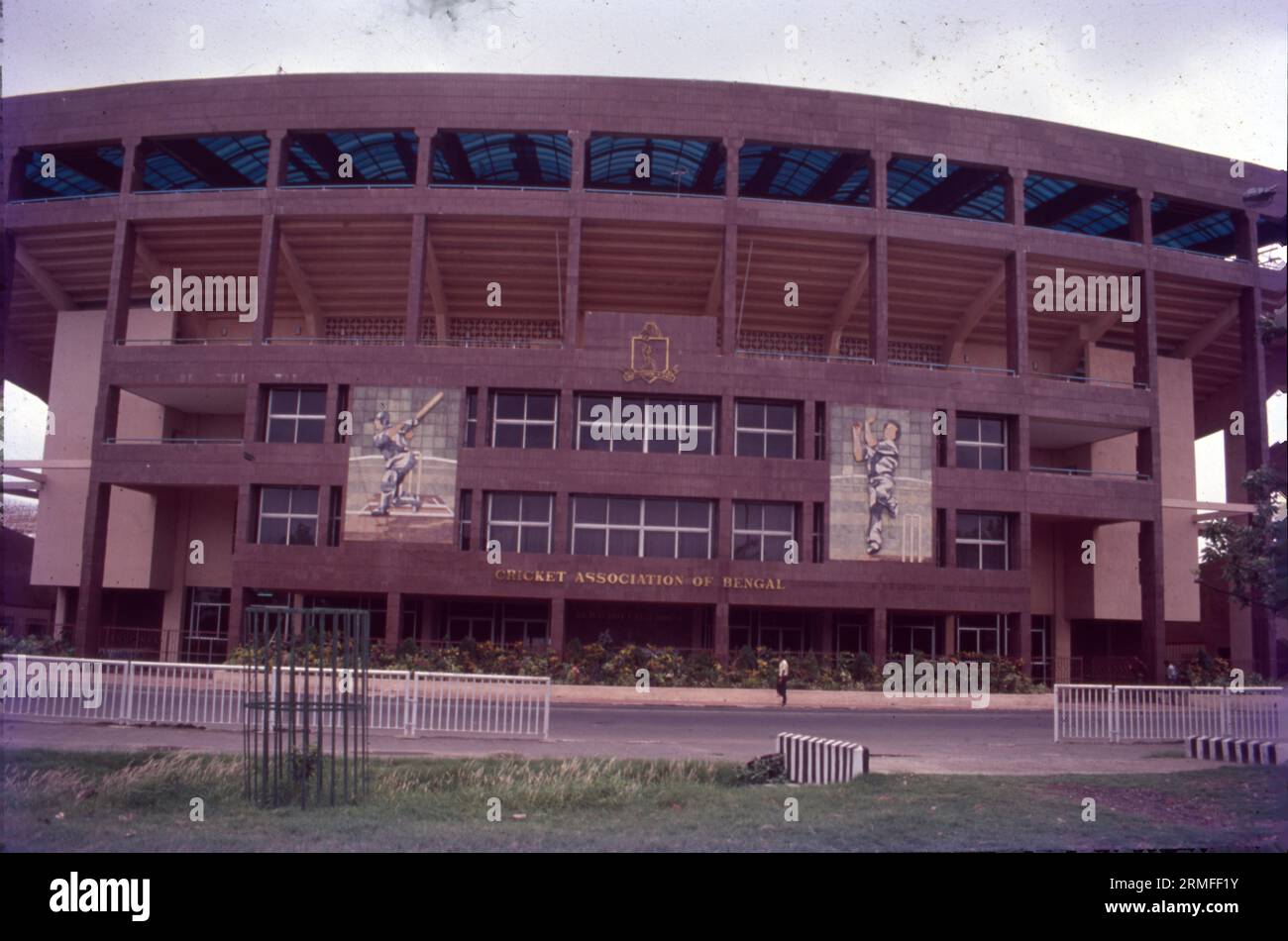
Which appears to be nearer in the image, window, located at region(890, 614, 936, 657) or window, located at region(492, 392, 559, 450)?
window, located at region(492, 392, 559, 450)

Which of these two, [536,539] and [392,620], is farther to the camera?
[536,539]

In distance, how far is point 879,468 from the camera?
112 feet

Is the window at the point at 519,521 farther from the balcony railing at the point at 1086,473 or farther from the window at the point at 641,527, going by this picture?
the balcony railing at the point at 1086,473

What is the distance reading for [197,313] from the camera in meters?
40.2

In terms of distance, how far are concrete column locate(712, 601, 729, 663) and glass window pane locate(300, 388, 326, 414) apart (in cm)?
1583

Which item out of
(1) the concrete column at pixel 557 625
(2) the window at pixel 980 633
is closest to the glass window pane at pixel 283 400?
(1) the concrete column at pixel 557 625

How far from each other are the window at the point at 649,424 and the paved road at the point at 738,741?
1145 centimetres

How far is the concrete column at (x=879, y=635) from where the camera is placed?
33.1 meters

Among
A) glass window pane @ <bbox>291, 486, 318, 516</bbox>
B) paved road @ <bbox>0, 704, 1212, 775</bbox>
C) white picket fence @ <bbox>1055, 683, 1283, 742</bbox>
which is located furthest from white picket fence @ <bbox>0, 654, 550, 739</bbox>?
glass window pane @ <bbox>291, 486, 318, 516</bbox>

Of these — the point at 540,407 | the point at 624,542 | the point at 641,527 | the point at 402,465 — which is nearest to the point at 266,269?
the point at 402,465

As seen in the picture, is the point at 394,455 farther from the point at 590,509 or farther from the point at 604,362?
the point at 604,362

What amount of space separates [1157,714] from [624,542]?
58.8 feet

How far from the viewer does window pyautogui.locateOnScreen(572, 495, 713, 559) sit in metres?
34.1

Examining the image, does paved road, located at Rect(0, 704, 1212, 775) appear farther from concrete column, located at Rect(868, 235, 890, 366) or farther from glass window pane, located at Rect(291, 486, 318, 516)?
concrete column, located at Rect(868, 235, 890, 366)
